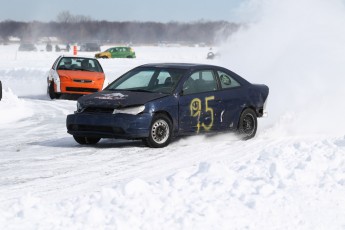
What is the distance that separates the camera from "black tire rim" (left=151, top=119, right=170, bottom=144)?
37.2 ft

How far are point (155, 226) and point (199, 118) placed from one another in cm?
600

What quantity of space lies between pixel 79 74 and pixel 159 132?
11.7 metres

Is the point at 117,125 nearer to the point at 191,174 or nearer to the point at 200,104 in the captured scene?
the point at 200,104

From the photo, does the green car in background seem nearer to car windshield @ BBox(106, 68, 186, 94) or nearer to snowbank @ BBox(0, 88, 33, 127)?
snowbank @ BBox(0, 88, 33, 127)

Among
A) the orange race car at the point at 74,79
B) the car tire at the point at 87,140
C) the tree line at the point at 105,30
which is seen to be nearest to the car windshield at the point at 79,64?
the orange race car at the point at 74,79

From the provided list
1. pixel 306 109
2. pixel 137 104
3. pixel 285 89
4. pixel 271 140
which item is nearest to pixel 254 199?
pixel 137 104

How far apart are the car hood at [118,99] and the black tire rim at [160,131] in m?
0.38

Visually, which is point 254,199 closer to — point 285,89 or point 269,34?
point 285,89

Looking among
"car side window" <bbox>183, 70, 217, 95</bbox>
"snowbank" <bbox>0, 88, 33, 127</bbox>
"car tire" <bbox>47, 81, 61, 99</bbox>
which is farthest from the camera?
"car tire" <bbox>47, 81, 61, 99</bbox>

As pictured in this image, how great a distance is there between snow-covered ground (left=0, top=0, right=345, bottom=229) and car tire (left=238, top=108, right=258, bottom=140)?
0.59 feet

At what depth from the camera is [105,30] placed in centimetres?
15625

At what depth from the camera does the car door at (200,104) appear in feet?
38.5

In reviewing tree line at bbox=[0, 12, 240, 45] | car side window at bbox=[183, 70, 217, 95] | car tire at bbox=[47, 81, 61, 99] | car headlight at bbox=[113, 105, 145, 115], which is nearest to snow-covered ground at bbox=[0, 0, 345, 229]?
car headlight at bbox=[113, 105, 145, 115]

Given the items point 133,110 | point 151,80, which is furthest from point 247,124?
point 133,110
